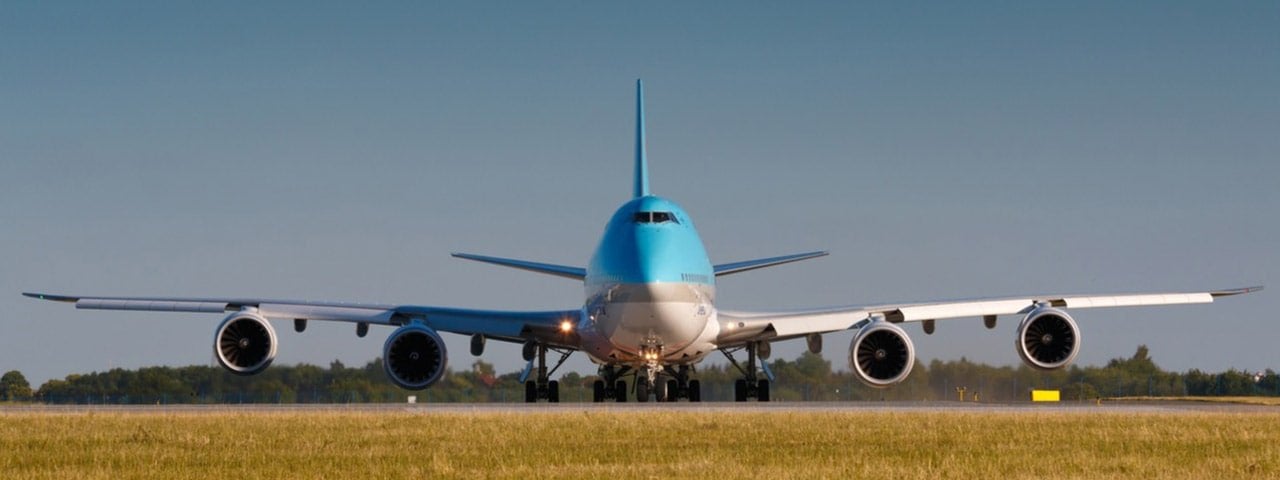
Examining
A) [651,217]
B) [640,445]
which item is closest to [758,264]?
[651,217]

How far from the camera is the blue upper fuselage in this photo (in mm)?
43125

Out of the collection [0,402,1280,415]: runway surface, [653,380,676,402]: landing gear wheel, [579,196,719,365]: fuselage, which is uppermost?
[579,196,719,365]: fuselage

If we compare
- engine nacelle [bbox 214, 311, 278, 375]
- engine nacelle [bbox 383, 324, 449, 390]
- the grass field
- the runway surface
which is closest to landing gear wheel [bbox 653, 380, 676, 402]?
engine nacelle [bbox 383, 324, 449, 390]

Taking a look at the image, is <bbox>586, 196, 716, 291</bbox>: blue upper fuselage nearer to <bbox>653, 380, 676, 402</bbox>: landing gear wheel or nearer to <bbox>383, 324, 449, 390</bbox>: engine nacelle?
<bbox>653, 380, 676, 402</bbox>: landing gear wheel

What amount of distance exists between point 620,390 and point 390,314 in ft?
24.2

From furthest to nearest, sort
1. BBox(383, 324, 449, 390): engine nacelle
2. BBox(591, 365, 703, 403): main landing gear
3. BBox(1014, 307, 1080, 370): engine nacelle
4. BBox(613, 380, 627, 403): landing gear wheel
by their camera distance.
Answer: BBox(613, 380, 627, 403): landing gear wheel, BBox(591, 365, 703, 403): main landing gear, BBox(1014, 307, 1080, 370): engine nacelle, BBox(383, 324, 449, 390): engine nacelle

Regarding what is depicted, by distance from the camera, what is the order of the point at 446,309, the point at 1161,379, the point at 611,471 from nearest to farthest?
the point at 611,471, the point at 446,309, the point at 1161,379

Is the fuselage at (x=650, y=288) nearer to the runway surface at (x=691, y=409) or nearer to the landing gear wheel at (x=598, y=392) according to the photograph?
the landing gear wheel at (x=598, y=392)

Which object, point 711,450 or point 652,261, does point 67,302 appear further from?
point 711,450

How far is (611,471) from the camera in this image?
733 inches

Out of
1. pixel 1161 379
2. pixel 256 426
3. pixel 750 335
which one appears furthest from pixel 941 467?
pixel 1161 379

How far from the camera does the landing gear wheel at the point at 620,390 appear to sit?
1983 inches

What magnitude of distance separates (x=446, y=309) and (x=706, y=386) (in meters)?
9.85

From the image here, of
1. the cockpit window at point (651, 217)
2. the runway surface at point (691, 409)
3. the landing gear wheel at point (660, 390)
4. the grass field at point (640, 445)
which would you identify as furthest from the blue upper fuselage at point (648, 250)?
the grass field at point (640, 445)
